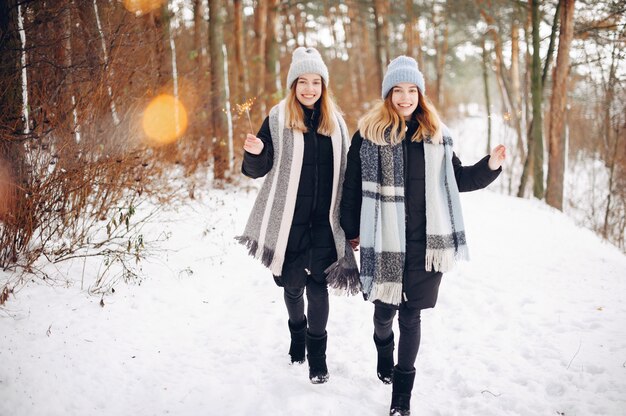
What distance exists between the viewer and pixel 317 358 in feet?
8.79

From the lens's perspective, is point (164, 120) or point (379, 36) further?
point (379, 36)

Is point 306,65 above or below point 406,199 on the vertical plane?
above

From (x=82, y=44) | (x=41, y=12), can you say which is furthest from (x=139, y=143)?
(x=41, y=12)

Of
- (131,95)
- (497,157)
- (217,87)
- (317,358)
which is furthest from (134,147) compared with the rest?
(497,157)

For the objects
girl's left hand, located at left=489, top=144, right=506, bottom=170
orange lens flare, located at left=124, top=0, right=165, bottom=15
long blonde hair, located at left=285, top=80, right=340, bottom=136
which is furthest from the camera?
orange lens flare, located at left=124, top=0, right=165, bottom=15

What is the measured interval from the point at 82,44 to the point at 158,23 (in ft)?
8.87

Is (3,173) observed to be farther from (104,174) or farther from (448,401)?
(448,401)

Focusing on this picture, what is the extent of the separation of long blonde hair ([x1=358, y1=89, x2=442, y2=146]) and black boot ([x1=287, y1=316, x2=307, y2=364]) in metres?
1.40

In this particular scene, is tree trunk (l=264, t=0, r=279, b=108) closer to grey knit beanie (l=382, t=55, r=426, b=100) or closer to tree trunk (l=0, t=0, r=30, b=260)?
tree trunk (l=0, t=0, r=30, b=260)

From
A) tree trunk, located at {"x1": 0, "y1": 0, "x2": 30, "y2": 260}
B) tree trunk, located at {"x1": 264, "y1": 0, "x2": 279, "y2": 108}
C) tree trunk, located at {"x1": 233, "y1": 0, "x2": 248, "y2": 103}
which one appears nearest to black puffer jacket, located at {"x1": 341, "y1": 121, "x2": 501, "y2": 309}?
tree trunk, located at {"x1": 0, "y1": 0, "x2": 30, "y2": 260}

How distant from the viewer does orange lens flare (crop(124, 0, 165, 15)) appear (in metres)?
6.08

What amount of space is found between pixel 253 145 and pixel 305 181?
39 centimetres

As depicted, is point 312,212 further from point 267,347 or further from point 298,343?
point 267,347

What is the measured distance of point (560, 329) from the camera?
348 cm
